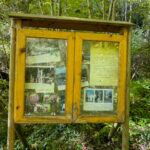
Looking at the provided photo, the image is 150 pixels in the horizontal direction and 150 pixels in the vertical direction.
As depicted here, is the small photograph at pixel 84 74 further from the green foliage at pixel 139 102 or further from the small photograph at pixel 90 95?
the green foliage at pixel 139 102

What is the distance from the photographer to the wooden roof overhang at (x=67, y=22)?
1.71 m

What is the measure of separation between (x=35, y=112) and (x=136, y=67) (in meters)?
5.02

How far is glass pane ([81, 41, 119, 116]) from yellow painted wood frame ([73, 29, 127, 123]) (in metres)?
0.05

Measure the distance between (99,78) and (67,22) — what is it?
34.3 inches

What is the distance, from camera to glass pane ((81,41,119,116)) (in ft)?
6.11

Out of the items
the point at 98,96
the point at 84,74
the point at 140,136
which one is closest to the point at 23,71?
the point at 84,74

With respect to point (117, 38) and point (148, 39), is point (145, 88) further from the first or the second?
point (117, 38)

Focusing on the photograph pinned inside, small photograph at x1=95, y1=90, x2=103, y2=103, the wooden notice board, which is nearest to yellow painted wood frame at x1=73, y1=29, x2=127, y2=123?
the wooden notice board

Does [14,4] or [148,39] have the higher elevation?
[14,4]

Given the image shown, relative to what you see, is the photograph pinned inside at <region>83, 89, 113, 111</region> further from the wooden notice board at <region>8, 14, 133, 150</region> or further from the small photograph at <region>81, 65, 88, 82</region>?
the small photograph at <region>81, 65, 88, 82</region>

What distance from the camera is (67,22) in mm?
1863

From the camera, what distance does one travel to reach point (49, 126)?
3492 millimetres

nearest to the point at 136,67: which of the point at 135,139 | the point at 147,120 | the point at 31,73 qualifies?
the point at 147,120

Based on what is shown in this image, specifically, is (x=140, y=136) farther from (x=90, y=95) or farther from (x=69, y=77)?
(x=69, y=77)
